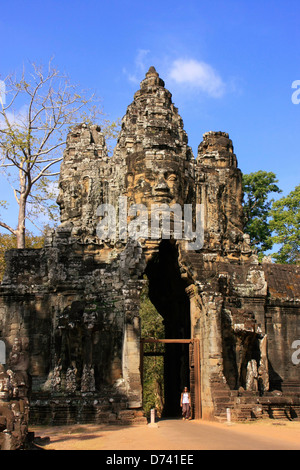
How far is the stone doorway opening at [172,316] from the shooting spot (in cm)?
2000

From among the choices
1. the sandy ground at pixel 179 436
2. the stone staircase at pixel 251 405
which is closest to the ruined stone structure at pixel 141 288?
the stone staircase at pixel 251 405

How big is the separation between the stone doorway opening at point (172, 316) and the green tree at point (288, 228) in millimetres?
7995

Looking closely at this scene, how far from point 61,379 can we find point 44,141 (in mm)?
13867

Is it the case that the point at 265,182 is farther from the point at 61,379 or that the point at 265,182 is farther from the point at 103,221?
the point at 61,379

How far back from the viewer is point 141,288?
15570 mm

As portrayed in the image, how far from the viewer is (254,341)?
659 inches

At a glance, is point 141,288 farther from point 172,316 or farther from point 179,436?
point 172,316

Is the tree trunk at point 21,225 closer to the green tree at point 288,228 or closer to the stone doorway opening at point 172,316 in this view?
the stone doorway opening at point 172,316

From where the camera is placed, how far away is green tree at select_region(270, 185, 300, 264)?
2695cm

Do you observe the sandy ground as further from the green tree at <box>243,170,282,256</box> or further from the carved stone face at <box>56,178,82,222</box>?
the green tree at <box>243,170,282,256</box>

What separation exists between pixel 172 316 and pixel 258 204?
11.3 metres

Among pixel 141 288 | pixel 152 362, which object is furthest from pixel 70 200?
pixel 152 362

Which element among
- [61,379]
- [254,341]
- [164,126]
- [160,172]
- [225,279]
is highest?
[164,126]
